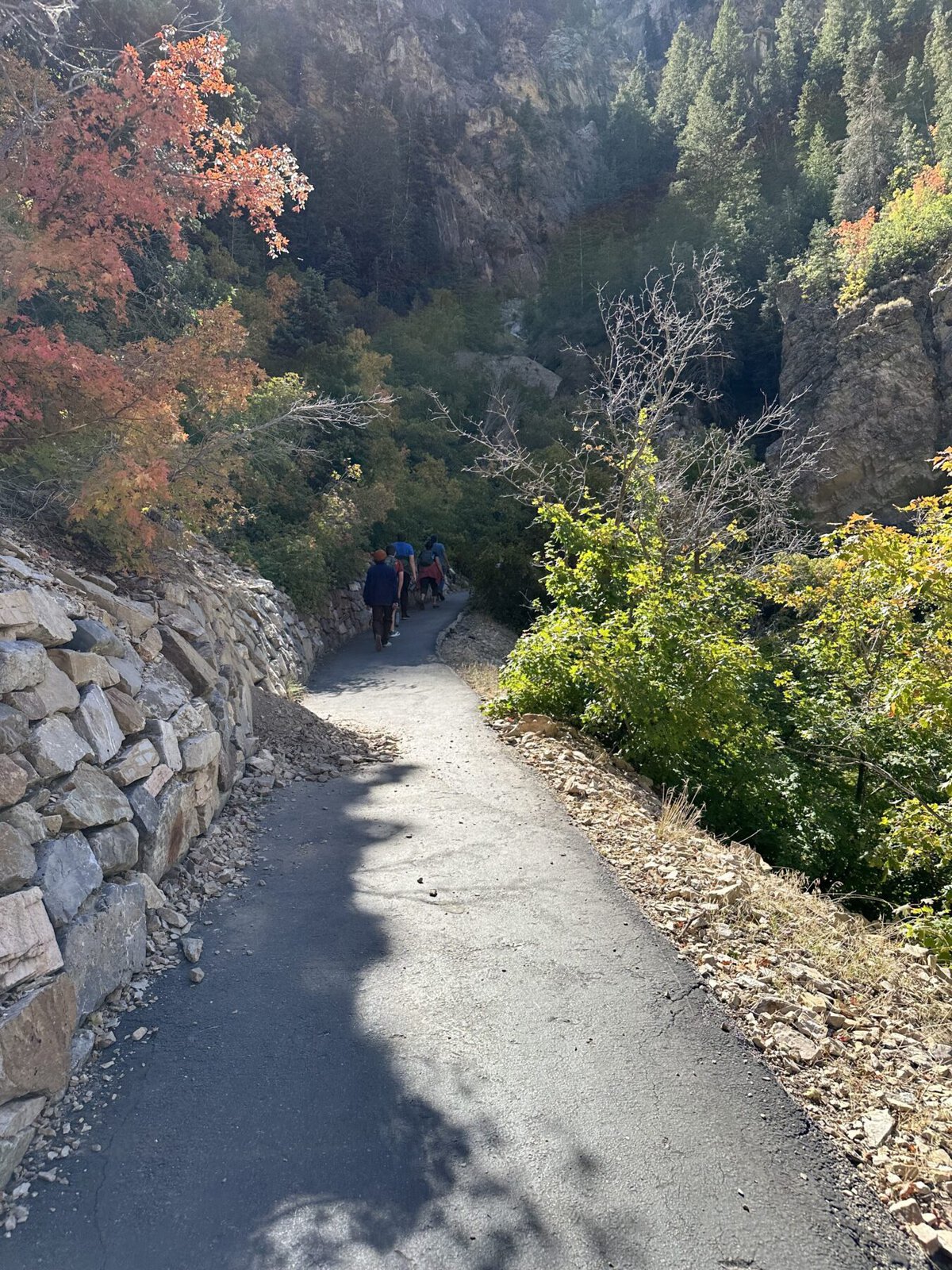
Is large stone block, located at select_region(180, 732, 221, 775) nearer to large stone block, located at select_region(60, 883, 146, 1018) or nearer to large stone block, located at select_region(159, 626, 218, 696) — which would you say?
large stone block, located at select_region(159, 626, 218, 696)

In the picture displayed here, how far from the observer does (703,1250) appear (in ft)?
8.21

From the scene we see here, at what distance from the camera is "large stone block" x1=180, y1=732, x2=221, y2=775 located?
17.4 feet

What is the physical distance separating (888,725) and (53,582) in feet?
25.5

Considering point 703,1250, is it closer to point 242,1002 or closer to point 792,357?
point 242,1002

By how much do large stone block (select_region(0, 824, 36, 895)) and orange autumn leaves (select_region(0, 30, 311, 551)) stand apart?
3.22m

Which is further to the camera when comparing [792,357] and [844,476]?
[792,357]

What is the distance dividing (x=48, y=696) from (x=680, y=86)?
70.1 m

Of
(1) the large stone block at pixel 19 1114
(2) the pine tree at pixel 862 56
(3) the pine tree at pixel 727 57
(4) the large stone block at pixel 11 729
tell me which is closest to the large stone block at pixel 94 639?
(4) the large stone block at pixel 11 729

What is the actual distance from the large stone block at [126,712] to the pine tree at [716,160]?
49.3 m

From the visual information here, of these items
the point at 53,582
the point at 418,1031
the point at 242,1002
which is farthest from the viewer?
the point at 53,582

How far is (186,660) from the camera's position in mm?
6098

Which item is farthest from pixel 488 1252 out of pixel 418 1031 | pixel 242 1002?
pixel 242 1002

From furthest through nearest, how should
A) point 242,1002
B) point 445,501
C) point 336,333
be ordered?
point 336,333 → point 445,501 → point 242,1002

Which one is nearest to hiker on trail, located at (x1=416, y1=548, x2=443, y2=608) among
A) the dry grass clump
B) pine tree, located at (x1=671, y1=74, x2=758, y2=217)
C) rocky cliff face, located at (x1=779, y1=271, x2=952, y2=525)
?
the dry grass clump
